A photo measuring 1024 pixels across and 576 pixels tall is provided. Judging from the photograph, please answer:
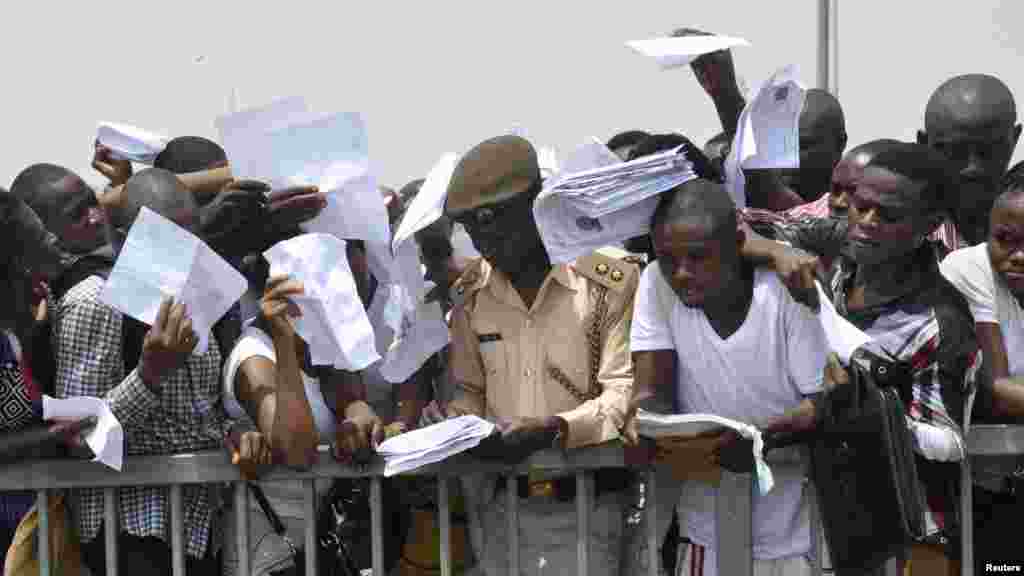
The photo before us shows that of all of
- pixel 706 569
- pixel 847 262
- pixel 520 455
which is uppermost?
pixel 847 262

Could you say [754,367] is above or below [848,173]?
below

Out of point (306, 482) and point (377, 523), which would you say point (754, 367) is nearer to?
point (377, 523)

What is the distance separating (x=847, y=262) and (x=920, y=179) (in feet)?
0.97

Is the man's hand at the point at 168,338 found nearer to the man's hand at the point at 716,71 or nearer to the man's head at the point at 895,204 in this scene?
the man's head at the point at 895,204

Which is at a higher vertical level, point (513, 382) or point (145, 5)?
point (145, 5)

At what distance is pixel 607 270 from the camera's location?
503cm

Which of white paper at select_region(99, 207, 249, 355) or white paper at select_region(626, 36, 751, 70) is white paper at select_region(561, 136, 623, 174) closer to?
white paper at select_region(626, 36, 751, 70)

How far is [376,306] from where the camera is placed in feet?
17.4

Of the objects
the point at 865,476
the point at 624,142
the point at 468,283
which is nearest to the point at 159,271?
the point at 468,283

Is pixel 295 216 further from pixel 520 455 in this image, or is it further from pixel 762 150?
pixel 762 150

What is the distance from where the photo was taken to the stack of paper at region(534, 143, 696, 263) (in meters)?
4.61

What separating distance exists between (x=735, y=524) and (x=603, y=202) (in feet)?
2.92

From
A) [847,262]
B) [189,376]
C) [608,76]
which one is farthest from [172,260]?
[608,76]

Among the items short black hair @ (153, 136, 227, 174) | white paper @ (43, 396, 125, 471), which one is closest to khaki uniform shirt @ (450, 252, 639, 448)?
white paper @ (43, 396, 125, 471)
